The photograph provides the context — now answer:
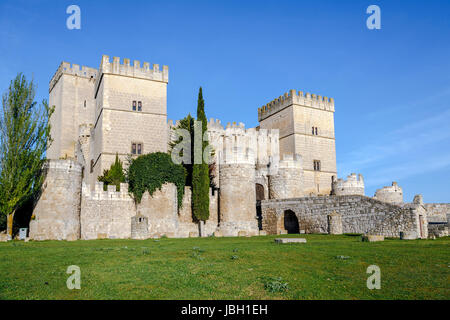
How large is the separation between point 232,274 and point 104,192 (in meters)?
19.6

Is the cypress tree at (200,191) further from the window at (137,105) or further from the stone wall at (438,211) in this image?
the stone wall at (438,211)

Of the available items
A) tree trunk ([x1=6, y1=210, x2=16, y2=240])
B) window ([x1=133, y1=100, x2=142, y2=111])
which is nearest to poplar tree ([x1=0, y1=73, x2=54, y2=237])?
tree trunk ([x1=6, y1=210, x2=16, y2=240])

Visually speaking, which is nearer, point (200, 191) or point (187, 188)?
point (200, 191)

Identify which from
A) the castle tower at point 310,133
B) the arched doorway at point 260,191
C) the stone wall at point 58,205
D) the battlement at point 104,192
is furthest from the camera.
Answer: the castle tower at point 310,133

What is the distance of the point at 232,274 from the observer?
10.1m

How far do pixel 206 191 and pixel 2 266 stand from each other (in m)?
19.5

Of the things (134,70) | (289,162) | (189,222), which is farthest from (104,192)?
(289,162)

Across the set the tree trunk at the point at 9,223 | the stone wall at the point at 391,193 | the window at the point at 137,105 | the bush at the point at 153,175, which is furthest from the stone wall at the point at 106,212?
the stone wall at the point at 391,193

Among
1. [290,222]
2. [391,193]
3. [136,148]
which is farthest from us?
[391,193]

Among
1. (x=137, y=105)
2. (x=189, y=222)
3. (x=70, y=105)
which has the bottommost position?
(x=189, y=222)

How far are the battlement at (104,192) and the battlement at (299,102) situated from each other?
2179 centimetres

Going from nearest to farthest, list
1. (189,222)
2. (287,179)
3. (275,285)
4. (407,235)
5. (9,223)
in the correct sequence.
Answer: (275,285) → (407,235) → (9,223) → (189,222) → (287,179)

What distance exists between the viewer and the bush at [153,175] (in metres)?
28.4

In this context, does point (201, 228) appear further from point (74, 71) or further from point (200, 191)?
point (74, 71)
